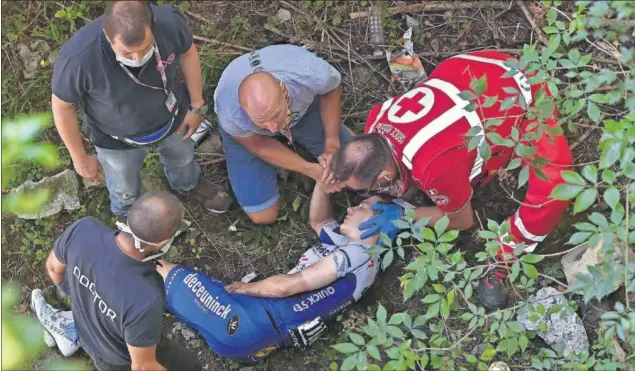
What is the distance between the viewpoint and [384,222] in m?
3.82

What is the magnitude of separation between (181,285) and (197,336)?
50 cm

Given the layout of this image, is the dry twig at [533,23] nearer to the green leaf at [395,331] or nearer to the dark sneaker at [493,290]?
the dark sneaker at [493,290]

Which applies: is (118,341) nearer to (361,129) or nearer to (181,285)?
(181,285)

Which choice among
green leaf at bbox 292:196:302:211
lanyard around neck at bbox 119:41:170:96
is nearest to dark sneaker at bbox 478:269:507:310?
green leaf at bbox 292:196:302:211

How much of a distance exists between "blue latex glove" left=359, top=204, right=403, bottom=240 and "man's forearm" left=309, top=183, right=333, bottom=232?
0.39 meters

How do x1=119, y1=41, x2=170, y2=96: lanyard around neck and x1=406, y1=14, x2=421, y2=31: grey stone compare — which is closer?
x1=119, y1=41, x2=170, y2=96: lanyard around neck

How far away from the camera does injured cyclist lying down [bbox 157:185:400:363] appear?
3.73 meters

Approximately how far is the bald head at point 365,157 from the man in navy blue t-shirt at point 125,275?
92cm

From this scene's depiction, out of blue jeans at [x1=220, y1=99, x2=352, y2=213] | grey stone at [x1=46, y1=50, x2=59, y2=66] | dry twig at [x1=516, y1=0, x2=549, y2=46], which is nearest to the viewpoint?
blue jeans at [x1=220, y1=99, x2=352, y2=213]

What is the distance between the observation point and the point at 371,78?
180 inches

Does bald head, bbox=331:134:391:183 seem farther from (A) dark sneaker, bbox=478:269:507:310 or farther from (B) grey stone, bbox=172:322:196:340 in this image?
(B) grey stone, bbox=172:322:196:340

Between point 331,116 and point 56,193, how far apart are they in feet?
6.47

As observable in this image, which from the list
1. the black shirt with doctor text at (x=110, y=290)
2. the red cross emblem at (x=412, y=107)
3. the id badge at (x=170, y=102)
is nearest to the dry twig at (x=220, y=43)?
the id badge at (x=170, y=102)

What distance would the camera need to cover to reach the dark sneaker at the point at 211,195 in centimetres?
440
